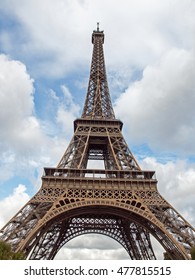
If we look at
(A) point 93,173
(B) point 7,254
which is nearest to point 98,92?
(A) point 93,173

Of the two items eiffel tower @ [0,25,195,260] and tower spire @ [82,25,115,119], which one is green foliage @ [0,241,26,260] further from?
tower spire @ [82,25,115,119]

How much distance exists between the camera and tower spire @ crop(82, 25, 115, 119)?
116 feet

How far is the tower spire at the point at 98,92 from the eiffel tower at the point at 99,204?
6.3 inches

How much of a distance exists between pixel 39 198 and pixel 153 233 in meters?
10.6

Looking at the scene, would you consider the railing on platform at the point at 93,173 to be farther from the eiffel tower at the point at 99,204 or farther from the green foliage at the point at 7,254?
the green foliage at the point at 7,254

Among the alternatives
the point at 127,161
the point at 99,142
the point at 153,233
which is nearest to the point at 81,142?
the point at 99,142

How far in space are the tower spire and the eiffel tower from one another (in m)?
0.16

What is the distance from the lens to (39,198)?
23.6 metres

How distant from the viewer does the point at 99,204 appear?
23.5 m

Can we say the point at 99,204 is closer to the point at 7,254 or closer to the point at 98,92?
the point at 7,254

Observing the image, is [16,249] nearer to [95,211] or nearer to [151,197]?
[95,211]

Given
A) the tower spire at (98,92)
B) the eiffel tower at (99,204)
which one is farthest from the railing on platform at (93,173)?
the tower spire at (98,92)

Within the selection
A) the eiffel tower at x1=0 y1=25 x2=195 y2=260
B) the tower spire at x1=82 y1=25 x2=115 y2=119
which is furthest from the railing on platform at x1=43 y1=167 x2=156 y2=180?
the tower spire at x1=82 y1=25 x2=115 y2=119

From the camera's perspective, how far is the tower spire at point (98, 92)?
3538 cm
